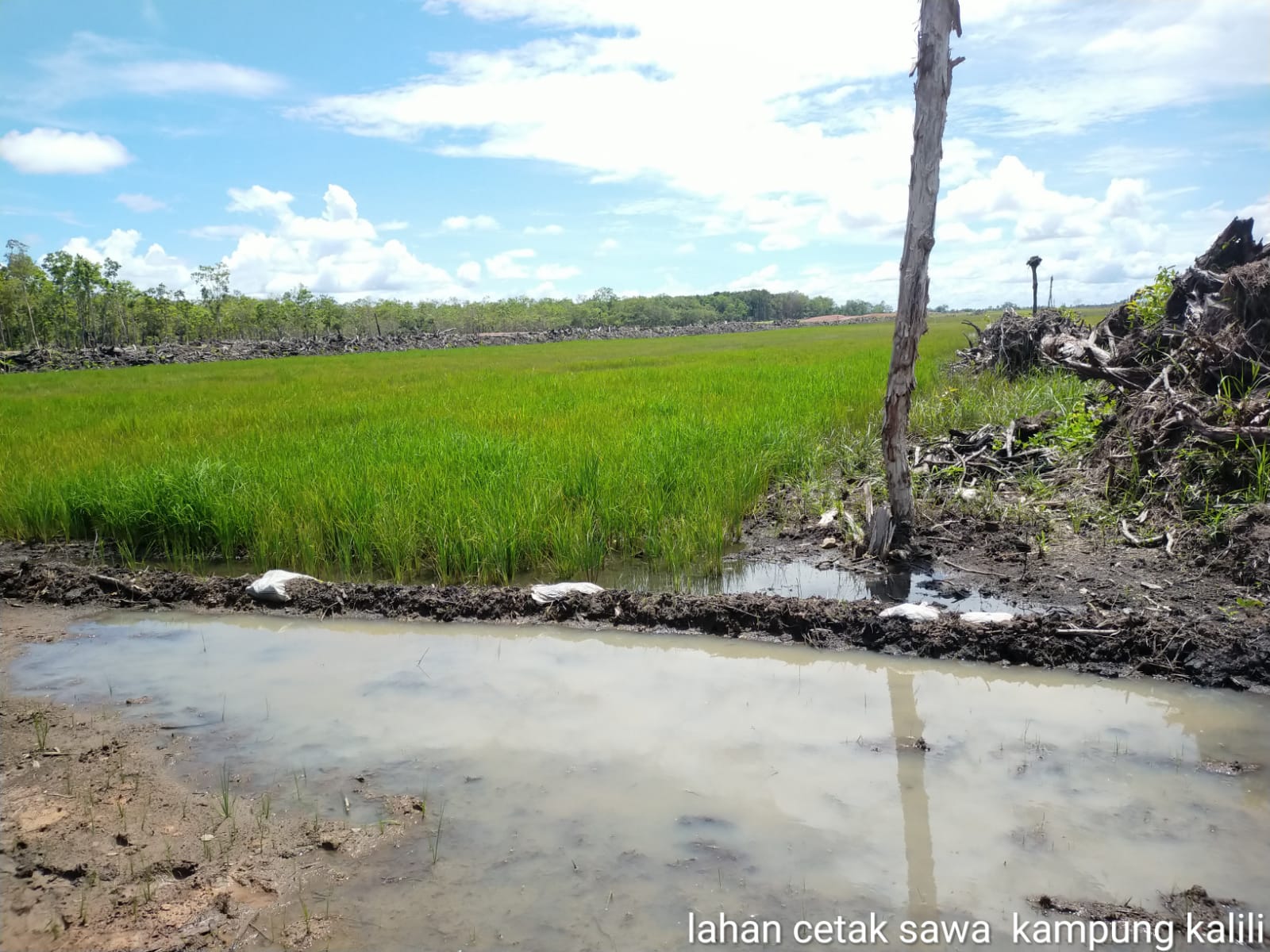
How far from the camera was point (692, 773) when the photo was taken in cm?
278

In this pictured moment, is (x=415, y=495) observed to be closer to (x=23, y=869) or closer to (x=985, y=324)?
(x=23, y=869)

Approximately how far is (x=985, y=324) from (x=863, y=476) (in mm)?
11040

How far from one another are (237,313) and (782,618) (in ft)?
252

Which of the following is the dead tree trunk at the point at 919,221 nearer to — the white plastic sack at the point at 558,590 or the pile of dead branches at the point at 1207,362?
the white plastic sack at the point at 558,590

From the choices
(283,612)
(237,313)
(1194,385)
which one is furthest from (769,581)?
(237,313)

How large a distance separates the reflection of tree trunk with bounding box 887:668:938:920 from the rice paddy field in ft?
6.63

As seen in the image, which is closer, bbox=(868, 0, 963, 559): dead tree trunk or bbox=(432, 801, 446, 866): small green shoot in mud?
bbox=(432, 801, 446, 866): small green shoot in mud

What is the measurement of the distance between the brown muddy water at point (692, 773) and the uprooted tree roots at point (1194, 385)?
8.70ft

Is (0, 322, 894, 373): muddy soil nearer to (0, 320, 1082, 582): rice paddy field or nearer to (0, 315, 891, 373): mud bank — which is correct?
(0, 315, 891, 373): mud bank

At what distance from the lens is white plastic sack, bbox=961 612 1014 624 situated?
152 inches

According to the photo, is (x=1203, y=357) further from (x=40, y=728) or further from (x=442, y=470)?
(x=40, y=728)

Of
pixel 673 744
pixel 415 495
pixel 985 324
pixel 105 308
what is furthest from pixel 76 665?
pixel 105 308

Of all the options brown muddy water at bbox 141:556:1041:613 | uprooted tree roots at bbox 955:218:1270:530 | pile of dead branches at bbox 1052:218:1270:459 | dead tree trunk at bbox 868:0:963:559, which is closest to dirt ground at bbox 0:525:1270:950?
brown muddy water at bbox 141:556:1041:613

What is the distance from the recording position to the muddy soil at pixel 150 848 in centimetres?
200
